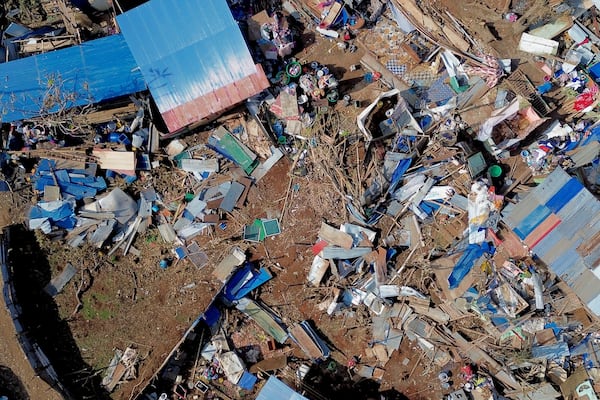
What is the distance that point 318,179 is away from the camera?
17.0 m

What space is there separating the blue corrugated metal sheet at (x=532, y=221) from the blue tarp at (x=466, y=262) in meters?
1.12

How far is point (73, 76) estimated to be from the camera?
16.3m

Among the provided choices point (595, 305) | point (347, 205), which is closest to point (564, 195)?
point (595, 305)

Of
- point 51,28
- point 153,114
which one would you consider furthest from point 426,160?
point 51,28

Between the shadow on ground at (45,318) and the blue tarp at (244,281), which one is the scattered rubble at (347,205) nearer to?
the blue tarp at (244,281)

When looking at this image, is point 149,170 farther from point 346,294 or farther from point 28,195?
point 346,294

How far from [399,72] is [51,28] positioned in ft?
35.4

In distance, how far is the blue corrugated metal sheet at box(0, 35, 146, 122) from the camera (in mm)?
16312

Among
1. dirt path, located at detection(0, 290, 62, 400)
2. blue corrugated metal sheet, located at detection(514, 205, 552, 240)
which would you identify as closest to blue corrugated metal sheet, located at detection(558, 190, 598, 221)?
blue corrugated metal sheet, located at detection(514, 205, 552, 240)

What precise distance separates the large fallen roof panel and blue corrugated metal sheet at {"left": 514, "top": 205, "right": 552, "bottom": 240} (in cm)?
832

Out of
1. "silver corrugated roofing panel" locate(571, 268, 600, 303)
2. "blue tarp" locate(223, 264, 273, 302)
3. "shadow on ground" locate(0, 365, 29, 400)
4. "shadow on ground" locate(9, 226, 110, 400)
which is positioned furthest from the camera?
"blue tarp" locate(223, 264, 273, 302)

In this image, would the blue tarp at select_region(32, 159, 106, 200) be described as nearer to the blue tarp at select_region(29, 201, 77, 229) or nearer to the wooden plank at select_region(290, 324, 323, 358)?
the blue tarp at select_region(29, 201, 77, 229)

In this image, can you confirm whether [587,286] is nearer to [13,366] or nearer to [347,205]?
[347,205]

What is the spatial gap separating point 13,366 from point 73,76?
8587 mm
